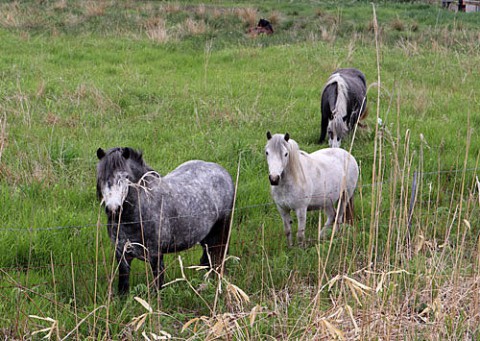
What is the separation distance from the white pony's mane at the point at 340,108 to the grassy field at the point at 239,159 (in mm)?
416

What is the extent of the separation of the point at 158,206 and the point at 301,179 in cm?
162

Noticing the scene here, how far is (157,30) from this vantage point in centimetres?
1541

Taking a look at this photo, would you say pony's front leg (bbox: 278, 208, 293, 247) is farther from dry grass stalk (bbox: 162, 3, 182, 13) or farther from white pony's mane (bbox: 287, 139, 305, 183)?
dry grass stalk (bbox: 162, 3, 182, 13)

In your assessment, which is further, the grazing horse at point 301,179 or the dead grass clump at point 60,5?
the dead grass clump at point 60,5

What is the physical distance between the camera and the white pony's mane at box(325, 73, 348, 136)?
8445 millimetres

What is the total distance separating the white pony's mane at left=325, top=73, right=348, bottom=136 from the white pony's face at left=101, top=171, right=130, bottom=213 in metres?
4.81

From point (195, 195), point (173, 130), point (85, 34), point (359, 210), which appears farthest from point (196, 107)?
point (85, 34)

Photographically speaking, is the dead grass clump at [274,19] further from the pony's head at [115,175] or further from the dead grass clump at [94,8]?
the pony's head at [115,175]

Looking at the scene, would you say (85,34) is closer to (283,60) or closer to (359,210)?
(283,60)

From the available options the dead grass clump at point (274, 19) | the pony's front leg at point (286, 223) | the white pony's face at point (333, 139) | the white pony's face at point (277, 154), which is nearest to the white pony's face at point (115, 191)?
the white pony's face at point (277, 154)

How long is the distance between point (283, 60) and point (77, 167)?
7479 millimetres

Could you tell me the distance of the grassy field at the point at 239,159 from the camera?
3662 mm

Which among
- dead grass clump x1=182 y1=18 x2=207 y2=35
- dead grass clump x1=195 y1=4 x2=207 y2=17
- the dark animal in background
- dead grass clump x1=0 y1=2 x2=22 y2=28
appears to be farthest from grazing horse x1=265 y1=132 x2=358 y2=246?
dead grass clump x1=195 y1=4 x2=207 y2=17

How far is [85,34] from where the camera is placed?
49.9 feet
